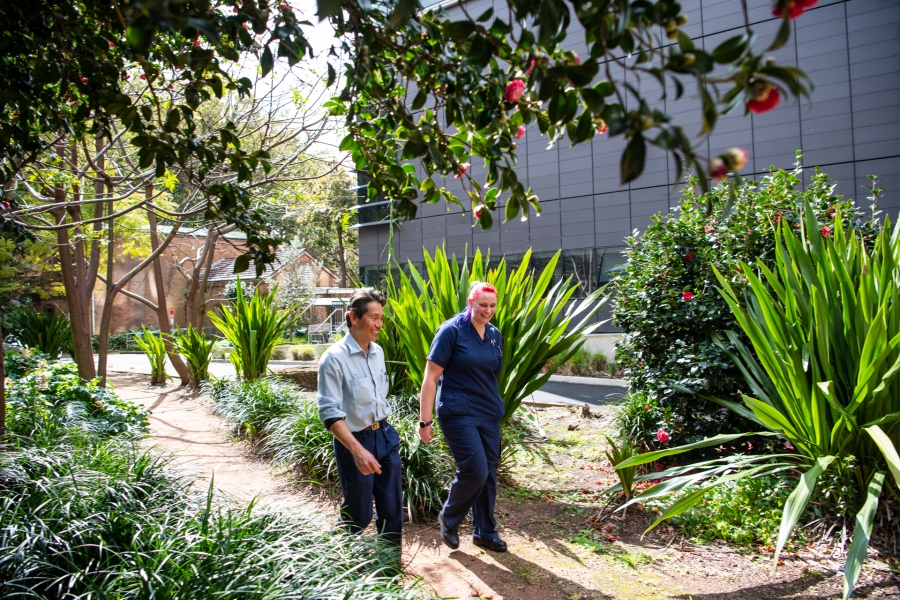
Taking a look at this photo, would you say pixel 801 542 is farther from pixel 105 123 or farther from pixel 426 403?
pixel 105 123

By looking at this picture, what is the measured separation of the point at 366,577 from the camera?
2.59m

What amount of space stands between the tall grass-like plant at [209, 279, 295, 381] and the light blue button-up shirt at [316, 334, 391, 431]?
607 centimetres

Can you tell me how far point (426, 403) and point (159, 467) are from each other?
170 centimetres

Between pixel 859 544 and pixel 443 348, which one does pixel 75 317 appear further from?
pixel 859 544

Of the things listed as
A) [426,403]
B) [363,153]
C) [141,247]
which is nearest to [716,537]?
[426,403]

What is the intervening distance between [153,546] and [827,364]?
3.69 meters

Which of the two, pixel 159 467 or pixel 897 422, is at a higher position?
pixel 897 422

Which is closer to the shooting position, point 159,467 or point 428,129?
point 428,129

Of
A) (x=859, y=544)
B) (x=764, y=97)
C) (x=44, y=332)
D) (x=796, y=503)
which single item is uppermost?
(x=764, y=97)

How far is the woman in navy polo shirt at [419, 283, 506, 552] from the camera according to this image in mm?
4074

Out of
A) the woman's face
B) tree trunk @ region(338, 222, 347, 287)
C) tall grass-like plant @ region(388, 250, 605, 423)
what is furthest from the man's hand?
tree trunk @ region(338, 222, 347, 287)

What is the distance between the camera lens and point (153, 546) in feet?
9.25

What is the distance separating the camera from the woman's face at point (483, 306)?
424 centimetres

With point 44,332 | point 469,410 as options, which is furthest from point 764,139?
point 44,332
